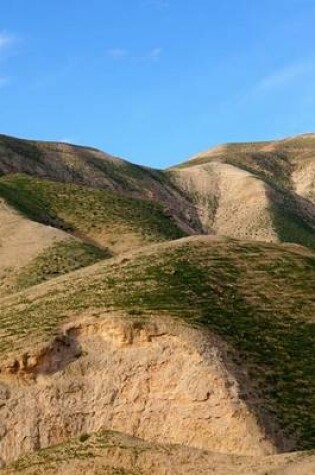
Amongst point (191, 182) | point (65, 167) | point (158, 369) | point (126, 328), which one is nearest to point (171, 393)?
point (158, 369)

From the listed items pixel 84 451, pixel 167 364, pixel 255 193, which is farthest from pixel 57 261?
pixel 255 193

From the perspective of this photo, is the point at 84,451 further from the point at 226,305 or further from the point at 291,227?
the point at 291,227

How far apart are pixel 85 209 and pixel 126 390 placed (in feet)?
155

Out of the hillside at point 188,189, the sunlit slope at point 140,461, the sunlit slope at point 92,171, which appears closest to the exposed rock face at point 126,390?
the sunlit slope at point 140,461

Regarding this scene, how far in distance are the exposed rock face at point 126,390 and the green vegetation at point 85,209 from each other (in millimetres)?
35790

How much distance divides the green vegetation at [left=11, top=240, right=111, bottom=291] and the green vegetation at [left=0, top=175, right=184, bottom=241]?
11296mm

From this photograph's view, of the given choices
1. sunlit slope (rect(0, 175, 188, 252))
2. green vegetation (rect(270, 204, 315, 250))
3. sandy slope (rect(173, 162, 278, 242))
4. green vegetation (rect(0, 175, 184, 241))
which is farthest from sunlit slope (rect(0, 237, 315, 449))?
sandy slope (rect(173, 162, 278, 242))

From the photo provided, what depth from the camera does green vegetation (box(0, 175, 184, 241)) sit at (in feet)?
233

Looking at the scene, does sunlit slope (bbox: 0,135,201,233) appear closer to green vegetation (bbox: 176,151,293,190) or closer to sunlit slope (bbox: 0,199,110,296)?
green vegetation (bbox: 176,151,293,190)

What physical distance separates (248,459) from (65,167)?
91962mm

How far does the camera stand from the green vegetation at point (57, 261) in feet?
170

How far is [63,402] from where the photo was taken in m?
30.3

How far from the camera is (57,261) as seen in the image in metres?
53.9

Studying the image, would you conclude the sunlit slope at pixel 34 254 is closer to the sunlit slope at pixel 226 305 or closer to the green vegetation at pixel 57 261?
the green vegetation at pixel 57 261
